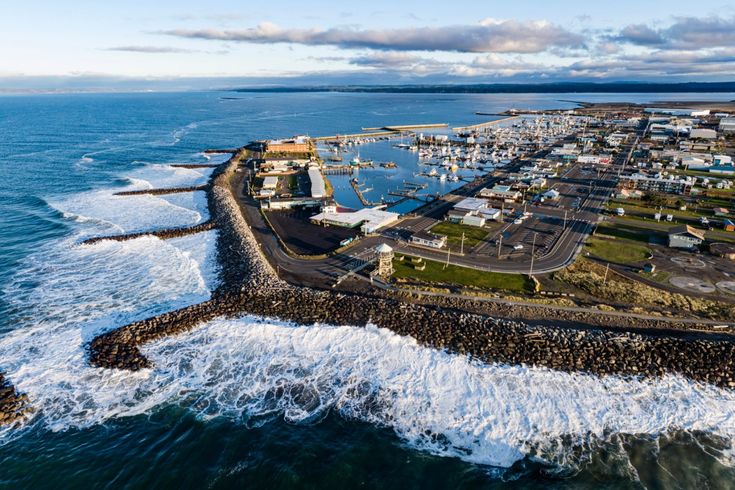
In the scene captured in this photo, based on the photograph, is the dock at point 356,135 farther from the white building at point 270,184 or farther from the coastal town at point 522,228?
the white building at point 270,184

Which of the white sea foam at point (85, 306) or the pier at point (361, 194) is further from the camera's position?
the pier at point (361, 194)

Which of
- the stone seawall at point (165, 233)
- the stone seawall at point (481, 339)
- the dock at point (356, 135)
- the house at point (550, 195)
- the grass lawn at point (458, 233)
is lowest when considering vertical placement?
the stone seawall at point (481, 339)

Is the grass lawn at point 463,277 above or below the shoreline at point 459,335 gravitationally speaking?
above

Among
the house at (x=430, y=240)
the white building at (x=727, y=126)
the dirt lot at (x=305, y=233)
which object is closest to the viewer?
the house at (x=430, y=240)

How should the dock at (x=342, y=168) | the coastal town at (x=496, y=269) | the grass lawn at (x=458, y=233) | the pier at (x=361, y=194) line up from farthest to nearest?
the dock at (x=342, y=168) < the pier at (x=361, y=194) < the grass lawn at (x=458, y=233) < the coastal town at (x=496, y=269)

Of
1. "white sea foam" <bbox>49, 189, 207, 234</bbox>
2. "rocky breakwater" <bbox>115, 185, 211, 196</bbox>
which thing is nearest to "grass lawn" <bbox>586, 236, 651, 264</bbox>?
"white sea foam" <bbox>49, 189, 207, 234</bbox>

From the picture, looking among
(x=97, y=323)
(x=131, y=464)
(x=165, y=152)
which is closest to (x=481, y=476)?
(x=131, y=464)

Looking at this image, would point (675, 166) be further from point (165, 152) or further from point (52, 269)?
point (165, 152)

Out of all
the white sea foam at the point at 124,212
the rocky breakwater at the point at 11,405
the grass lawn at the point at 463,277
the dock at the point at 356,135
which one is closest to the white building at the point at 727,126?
the dock at the point at 356,135
